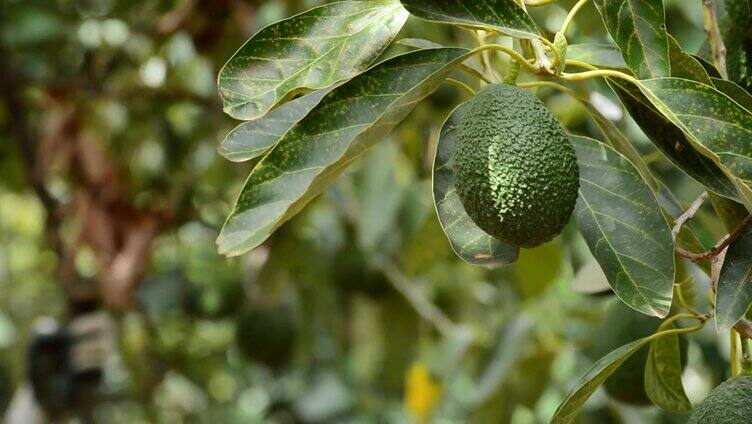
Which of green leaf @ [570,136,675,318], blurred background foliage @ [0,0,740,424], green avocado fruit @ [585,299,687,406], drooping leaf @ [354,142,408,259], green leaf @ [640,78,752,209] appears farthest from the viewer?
drooping leaf @ [354,142,408,259]

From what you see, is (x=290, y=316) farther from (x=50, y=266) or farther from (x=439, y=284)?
(x=50, y=266)

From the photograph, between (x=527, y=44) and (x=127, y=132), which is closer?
(x=527, y=44)

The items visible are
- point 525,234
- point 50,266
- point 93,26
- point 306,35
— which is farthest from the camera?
point 50,266

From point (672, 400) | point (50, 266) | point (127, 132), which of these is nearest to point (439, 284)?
point (127, 132)

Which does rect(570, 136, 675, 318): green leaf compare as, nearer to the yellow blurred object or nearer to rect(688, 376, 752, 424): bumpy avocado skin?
rect(688, 376, 752, 424): bumpy avocado skin

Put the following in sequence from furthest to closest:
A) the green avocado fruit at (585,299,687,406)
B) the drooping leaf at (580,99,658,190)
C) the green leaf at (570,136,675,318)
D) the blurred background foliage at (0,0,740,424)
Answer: the blurred background foliage at (0,0,740,424) < the green avocado fruit at (585,299,687,406) < the drooping leaf at (580,99,658,190) < the green leaf at (570,136,675,318)

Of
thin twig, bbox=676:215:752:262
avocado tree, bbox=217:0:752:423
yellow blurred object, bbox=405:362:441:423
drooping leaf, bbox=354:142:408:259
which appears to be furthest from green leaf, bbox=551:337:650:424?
yellow blurred object, bbox=405:362:441:423

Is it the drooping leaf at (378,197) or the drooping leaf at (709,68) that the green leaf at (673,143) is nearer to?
the drooping leaf at (709,68)
